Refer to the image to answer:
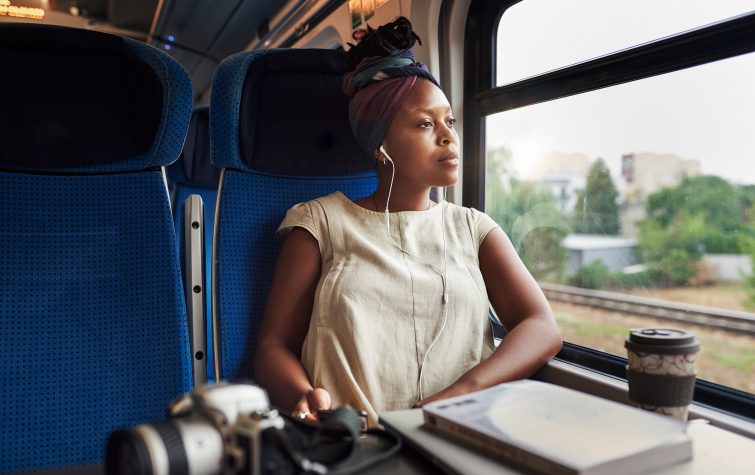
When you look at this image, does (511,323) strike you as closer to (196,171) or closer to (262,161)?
(262,161)

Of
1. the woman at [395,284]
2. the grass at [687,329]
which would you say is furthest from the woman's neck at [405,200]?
the grass at [687,329]

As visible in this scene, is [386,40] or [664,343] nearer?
[664,343]

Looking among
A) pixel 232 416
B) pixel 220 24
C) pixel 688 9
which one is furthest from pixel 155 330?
pixel 220 24

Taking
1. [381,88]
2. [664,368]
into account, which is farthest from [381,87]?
[664,368]

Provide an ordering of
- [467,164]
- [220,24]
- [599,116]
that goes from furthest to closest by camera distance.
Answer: [220,24], [467,164], [599,116]

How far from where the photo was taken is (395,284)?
1.53 meters

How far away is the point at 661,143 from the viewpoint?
5.64 feet

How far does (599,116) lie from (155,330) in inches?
53.7

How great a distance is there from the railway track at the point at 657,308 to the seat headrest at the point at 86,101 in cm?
127

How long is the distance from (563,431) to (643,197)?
1153mm

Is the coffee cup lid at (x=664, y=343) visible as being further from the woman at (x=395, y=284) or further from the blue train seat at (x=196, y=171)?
the blue train seat at (x=196, y=171)

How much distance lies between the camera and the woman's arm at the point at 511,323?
140cm

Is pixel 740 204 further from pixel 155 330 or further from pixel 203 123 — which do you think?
pixel 203 123

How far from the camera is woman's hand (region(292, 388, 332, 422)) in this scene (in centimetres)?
130
